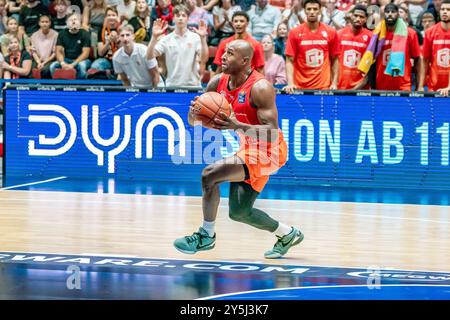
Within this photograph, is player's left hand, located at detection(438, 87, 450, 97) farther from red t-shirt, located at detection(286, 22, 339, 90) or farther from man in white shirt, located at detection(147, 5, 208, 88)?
man in white shirt, located at detection(147, 5, 208, 88)

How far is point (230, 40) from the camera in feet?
48.8

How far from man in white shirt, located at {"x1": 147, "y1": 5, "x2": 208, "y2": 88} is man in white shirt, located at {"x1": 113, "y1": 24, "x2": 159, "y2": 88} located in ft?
0.78

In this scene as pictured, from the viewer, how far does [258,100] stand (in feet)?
29.3

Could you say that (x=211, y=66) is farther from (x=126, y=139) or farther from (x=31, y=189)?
(x=31, y=189)

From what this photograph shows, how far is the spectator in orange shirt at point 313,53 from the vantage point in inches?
584

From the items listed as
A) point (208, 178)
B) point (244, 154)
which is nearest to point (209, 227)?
point (208, 178)

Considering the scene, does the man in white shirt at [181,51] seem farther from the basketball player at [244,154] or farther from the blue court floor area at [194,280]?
the blue court floor area at [194,280]

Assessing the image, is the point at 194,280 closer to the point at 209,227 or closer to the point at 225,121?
the point at 209,227

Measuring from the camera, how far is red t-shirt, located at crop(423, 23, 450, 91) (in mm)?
14430

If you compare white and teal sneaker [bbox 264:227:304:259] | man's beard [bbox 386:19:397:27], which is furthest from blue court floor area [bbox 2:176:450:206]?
white and teal sneaker [bbox 264:227:304:259]

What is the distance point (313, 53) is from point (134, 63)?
309cm

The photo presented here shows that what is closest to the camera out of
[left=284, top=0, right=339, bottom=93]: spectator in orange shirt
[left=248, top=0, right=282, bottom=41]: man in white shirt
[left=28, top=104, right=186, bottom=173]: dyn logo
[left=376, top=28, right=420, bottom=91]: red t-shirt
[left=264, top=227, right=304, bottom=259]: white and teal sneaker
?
[left=264, top=227, right=304, bottom=259]: white and teal sneaker

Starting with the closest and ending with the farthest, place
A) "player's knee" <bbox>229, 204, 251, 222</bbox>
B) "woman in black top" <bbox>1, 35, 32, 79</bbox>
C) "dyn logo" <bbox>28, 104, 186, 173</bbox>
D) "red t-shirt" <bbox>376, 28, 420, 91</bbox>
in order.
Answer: "player's knee" <bbox>229, 204, 251, 222</bbox>
"red t-shirt" <bbox>376, 28, 420, 91</bbox>
"dyn logo" <bbox>28, 104, 186, 173</bbox>
"woman in black top" <bbox>1, 35, 32, 79</bbox>

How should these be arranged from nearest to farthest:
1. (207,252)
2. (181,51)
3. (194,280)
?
(194,280) → (207,252) → (181,51)
